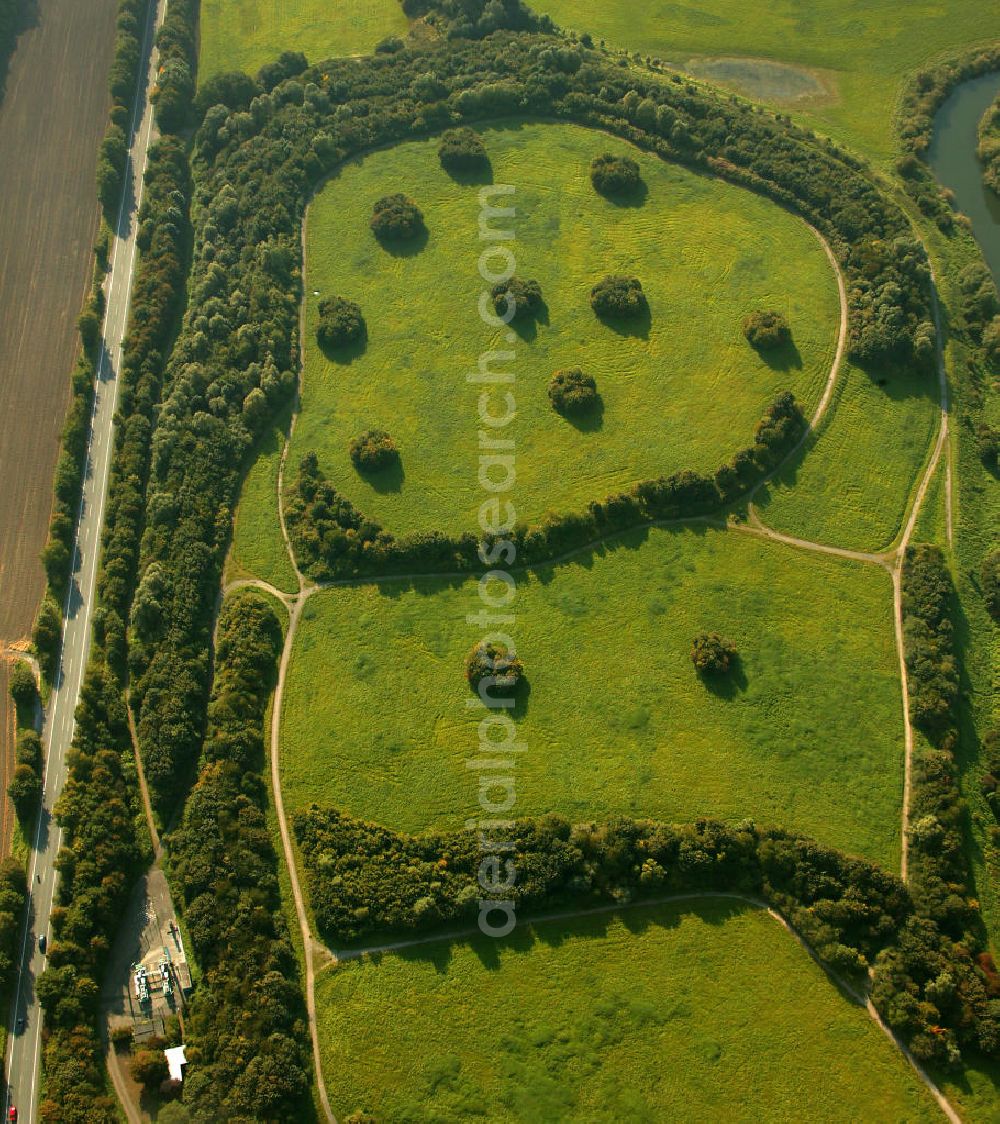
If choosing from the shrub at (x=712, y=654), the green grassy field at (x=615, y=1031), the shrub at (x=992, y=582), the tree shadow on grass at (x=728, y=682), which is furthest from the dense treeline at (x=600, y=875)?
the shrub at (x=992, y=582)

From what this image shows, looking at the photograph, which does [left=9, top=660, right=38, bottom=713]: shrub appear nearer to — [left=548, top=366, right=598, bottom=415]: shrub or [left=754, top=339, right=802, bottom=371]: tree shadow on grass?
[left=548, top=366, right=598, bottom=415]: shrub

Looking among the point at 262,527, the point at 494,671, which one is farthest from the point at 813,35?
the point at 494,671

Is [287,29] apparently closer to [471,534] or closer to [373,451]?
[373,451]

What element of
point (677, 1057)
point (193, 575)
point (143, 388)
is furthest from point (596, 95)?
point (677, 1057)

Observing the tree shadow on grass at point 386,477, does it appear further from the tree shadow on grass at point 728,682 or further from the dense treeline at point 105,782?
the tree shadow on grass at point 728,682

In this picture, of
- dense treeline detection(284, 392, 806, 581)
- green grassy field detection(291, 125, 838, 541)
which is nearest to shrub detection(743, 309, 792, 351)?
green grassy field detection(291, 125, 838, 541)
